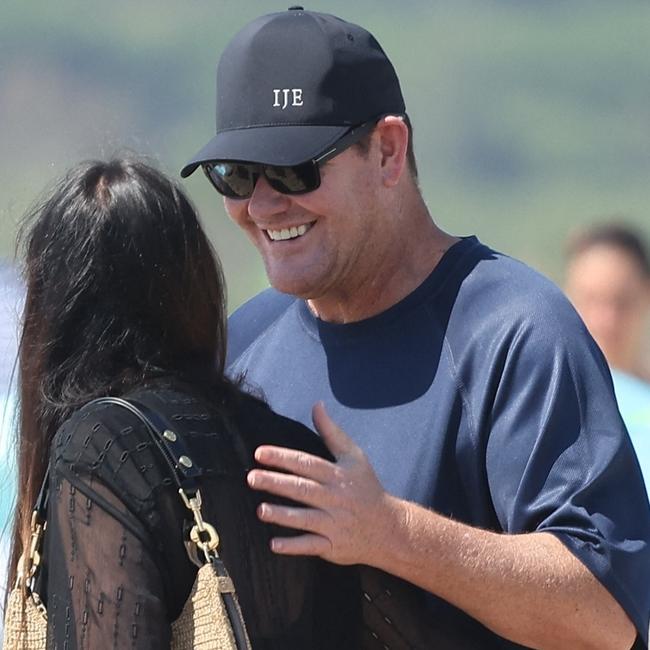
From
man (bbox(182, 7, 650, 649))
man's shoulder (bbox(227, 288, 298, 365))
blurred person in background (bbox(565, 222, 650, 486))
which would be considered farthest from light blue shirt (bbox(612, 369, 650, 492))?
man (bbox(182, 7, 650, 649))

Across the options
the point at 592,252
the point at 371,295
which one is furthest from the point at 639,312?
the point at 371,295

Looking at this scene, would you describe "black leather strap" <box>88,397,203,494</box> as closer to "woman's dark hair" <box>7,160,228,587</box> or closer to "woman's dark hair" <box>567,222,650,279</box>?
"woman's dark hair" <box>7,160,228,587</box>

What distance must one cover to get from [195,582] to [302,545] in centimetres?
14

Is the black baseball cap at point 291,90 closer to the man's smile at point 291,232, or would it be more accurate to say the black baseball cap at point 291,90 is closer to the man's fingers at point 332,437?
the man's smile at point 291,232

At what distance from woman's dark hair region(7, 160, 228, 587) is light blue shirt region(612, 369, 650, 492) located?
2.39 meters

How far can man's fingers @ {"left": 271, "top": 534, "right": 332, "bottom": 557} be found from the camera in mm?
1632

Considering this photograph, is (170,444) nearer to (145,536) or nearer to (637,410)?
(145,536)

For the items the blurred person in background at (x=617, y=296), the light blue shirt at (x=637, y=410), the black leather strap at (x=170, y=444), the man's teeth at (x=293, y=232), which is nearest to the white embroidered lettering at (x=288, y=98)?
the man's teeth at (x=293, y=232)

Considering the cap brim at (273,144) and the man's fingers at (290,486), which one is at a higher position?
the cap brim at (273,144)

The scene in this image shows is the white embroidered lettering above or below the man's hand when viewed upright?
above

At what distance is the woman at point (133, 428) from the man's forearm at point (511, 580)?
0.11 metres

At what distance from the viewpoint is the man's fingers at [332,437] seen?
176cm

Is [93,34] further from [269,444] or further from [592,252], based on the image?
[269,444]

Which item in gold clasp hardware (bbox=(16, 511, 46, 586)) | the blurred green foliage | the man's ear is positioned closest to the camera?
gold clasp hardware (bbox=(16, 511, 46, 586))
